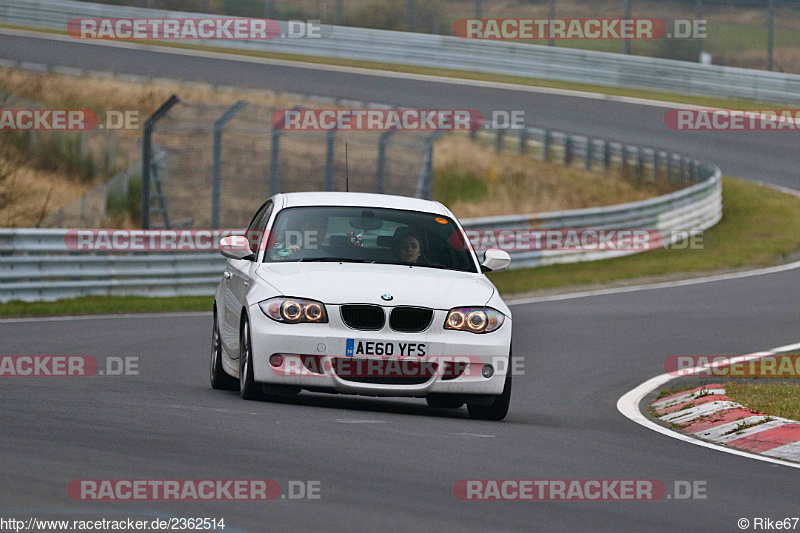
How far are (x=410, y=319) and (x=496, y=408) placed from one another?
0.99 meters

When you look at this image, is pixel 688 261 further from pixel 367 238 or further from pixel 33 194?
pixel 367 238

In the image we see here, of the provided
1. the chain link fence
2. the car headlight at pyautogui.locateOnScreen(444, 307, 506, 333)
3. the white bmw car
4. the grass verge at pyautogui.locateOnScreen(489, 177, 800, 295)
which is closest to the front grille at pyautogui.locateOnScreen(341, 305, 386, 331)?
the white bmw car

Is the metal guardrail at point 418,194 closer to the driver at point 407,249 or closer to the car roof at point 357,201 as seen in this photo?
the car roof at point 357,201

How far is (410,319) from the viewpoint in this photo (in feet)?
30.4

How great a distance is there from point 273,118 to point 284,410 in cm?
1921

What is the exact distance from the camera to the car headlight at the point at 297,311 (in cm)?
919

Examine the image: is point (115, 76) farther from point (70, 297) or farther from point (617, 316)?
point (617, 316)

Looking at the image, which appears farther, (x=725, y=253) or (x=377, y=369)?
(x=725, y=253)

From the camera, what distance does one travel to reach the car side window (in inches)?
417

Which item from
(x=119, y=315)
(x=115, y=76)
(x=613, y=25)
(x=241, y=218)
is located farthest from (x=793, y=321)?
(x=613, y=25)

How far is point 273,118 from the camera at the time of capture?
27797 mm

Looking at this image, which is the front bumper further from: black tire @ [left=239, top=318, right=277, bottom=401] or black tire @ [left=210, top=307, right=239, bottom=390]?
black tire @ [left=210, top=307, right=239, bottom=390]

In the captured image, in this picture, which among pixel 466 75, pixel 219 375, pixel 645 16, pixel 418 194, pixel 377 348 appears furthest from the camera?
pixel 645 16

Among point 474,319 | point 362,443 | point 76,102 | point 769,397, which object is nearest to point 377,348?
point 474,319
